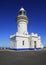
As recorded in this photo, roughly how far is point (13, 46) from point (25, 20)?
23.7 ft

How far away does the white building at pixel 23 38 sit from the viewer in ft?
88.8

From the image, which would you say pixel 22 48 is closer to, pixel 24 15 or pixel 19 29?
pixel 19 29

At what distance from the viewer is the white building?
88.8 ft

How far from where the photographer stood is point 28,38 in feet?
93.6

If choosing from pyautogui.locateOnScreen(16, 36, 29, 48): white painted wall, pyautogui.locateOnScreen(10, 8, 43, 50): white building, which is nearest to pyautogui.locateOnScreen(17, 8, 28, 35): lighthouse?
pyautogui.locateOnScreen(10, 8, 43, 50): white building

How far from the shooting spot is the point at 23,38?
27656mm

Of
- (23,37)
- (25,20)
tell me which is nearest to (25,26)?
(25,20)

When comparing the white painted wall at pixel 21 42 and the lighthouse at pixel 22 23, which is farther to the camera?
the lighthouse at pixel 22 23

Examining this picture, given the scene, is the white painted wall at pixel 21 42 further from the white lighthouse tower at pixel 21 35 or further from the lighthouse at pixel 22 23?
the lighthouse at pixel 22 23

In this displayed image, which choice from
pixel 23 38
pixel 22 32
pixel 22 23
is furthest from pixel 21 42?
pixel 22 23

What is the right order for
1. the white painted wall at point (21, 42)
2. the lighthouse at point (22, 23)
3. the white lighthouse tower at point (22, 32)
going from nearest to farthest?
the white painted wall at point (21, 42)
the white lighthouse tower at point (22, 32)
the lighthouse at point (22, 23)

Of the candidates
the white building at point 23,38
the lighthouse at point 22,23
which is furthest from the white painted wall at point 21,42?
the lighthouse at point 22,23

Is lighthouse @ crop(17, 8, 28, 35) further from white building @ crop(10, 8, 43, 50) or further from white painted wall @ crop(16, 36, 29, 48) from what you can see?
white painted wall @ crop(16, 36, 29, 48)

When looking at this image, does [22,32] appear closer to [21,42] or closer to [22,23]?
[22,23]
